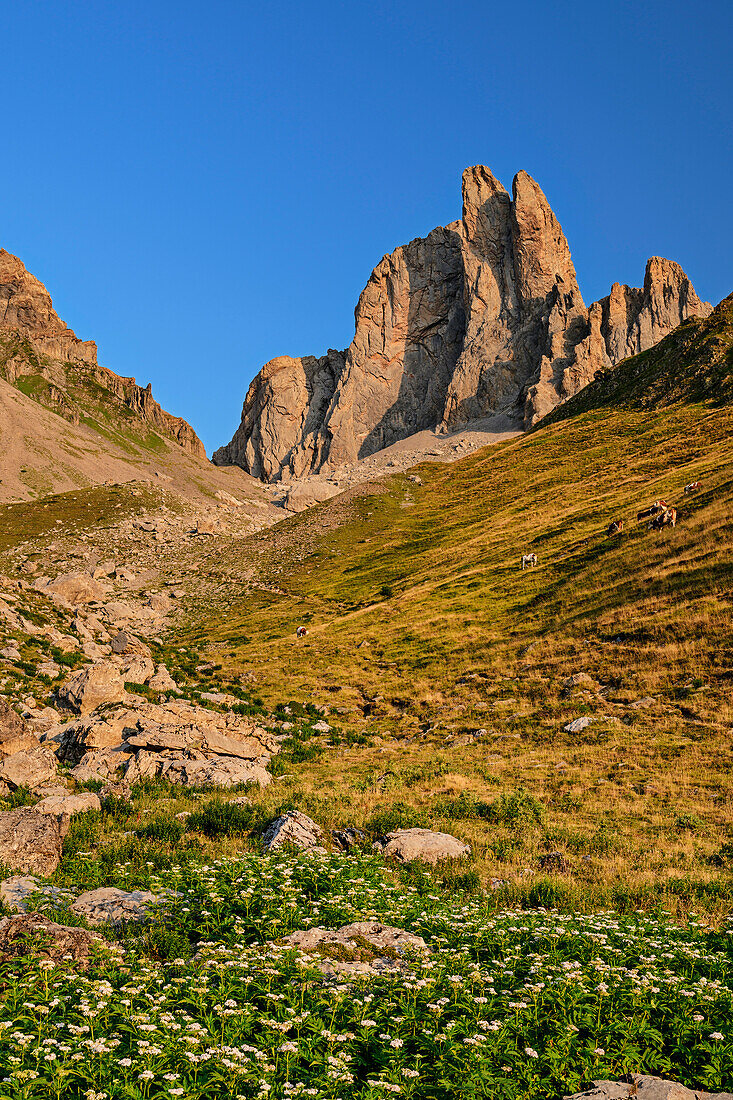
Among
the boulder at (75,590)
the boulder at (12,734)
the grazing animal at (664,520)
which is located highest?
the grazing animal at (664,520)

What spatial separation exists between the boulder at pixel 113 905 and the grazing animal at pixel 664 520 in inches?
2134

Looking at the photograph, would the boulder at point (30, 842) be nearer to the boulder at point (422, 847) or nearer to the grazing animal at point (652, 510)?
the boulder at point (422, 847)

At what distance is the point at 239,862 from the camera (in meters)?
13.3

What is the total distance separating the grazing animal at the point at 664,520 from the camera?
56906 mm

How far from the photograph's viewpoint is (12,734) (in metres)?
20.9

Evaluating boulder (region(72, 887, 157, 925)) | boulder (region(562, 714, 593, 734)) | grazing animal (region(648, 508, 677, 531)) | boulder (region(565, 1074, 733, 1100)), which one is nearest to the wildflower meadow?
boulder (region(565, 1074, 733, 1100))

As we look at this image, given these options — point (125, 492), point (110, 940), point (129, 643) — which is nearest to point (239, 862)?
point (110, 940)

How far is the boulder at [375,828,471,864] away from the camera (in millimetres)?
15828

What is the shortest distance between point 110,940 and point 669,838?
15.0 metres

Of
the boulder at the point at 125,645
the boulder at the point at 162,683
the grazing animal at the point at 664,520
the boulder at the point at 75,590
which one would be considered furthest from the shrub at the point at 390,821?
the boulder at the point at 75,590

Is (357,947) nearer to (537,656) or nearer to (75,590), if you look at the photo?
(537,656)

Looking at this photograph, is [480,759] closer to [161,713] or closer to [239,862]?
[161,713]

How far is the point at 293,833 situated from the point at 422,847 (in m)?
3.17

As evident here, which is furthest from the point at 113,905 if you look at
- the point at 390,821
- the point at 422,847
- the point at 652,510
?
the point at 652,510
